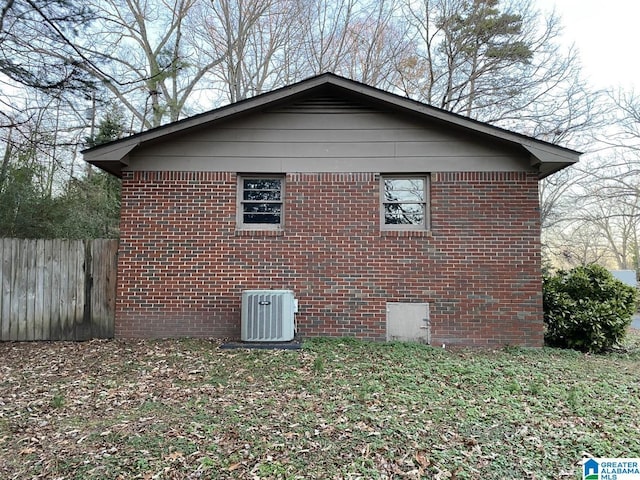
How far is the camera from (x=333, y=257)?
679 centimetres

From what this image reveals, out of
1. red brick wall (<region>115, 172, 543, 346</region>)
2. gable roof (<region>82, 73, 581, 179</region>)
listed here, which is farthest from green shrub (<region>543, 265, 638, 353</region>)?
gable roof (<region>82, 73, 581, 179</region>)

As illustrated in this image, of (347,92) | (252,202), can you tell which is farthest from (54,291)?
(347,92)

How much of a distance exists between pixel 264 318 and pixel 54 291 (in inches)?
156

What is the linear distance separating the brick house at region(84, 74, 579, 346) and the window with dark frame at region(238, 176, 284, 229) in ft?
0.08

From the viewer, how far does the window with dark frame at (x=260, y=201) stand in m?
6.96

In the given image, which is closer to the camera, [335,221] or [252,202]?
[335,221]

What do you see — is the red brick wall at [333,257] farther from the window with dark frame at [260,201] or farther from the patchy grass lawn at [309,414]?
the patchy grass lawn at [309,414]

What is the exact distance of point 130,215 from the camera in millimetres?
6828

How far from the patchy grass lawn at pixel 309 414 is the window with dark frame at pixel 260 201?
2.35 meters

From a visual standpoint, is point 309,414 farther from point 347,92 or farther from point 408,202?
point 347,92

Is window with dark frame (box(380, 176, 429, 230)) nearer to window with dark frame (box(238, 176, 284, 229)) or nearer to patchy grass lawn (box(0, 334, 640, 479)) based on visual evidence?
window with dark frame (box(238, 176, 284, 229))

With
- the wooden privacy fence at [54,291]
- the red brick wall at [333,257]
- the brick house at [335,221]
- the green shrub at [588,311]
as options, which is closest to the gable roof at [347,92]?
the brick house at [335,221]

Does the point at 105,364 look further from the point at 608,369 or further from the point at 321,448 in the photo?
the point at 608,369

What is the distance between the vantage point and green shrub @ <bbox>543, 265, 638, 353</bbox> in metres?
6.64
